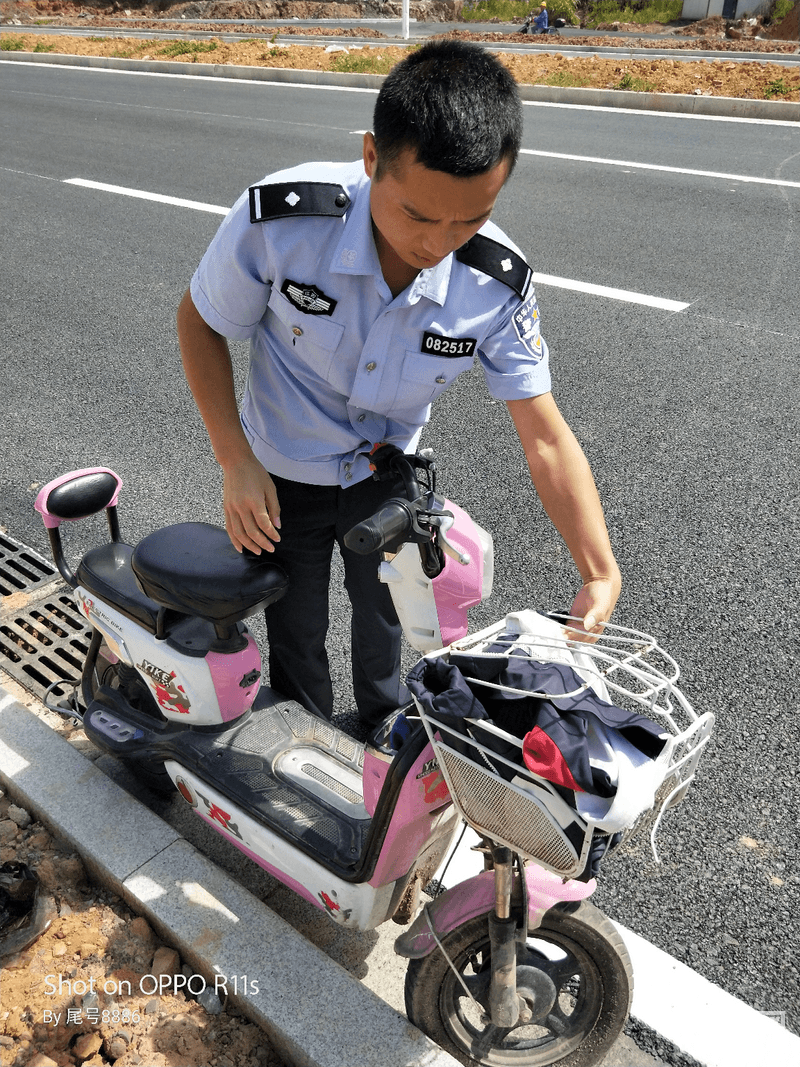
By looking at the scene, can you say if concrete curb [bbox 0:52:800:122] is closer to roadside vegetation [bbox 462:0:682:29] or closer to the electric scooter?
the electric scooter

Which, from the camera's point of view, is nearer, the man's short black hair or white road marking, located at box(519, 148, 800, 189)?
the man's short black hair

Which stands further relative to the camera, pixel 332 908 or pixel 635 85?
pixel 635 85

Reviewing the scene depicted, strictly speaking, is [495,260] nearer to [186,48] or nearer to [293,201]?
[293,201]

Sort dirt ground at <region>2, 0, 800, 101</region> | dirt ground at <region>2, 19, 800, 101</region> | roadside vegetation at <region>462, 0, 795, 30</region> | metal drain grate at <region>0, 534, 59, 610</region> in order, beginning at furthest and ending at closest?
roadside vegetation at <region>462, 0, 795, 30</region>, dirt ground at <region>2, 0, 800, 101</region>, dirt ground at <region>2, 19, 800, 101</region>, metal drain grate at <region>0, 534, 59, 610</region>

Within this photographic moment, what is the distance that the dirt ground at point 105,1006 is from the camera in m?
1.90

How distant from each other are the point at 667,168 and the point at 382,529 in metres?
8.95

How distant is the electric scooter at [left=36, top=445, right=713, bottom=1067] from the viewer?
1446mm

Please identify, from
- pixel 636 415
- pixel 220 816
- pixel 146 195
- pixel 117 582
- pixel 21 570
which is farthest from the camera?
pixel 146 195

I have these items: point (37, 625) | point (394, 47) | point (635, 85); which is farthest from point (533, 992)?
point (394, 47)

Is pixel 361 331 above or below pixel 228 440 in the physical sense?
above

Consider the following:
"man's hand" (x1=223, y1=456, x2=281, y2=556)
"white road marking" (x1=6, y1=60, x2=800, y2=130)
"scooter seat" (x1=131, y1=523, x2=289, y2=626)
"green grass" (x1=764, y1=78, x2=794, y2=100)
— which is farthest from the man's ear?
"green grass" (x1=764, y1=78, x2=794, y2=100)

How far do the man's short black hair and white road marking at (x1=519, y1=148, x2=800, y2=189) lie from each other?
6.96m

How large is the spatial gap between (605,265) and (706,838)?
500 cm

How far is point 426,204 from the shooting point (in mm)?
1467
